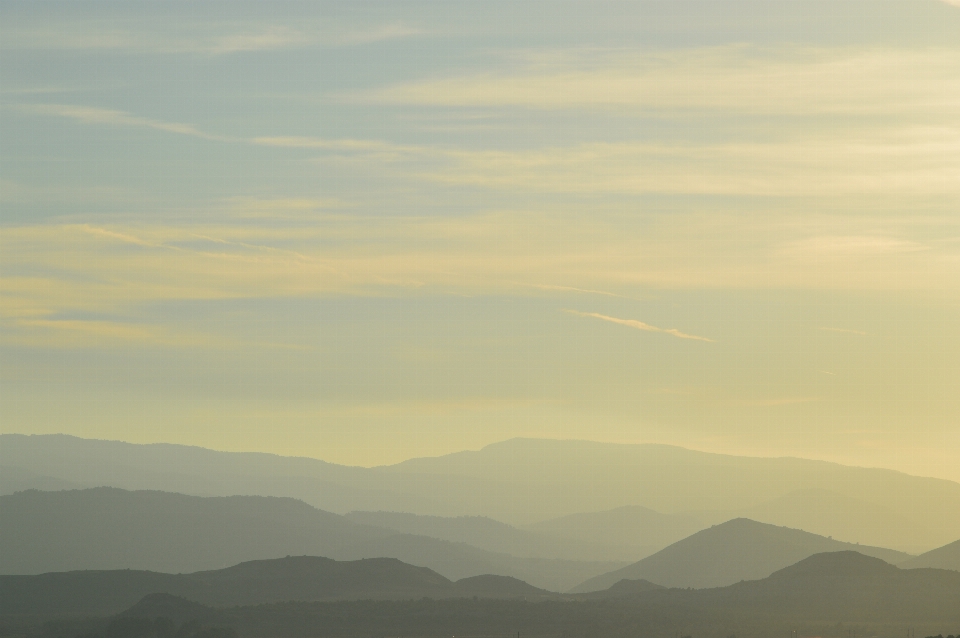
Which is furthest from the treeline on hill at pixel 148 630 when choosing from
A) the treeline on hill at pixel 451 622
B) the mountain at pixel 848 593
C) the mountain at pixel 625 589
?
the mountain at pixel 625 589

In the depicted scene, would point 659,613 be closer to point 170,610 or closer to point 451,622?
point 451,622

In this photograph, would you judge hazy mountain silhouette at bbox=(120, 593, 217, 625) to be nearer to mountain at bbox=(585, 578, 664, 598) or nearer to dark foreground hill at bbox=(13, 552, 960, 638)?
dark foreground hill at bbox=(13, 552, 960, 638)

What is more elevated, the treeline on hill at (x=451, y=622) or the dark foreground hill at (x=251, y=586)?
the dark foreground hill at (x=251, y=586)

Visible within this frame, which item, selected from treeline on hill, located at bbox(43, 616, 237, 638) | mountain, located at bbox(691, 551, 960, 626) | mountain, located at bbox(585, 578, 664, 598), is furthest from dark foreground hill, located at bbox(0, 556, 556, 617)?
treeline on hill, located at bbox(43, 616, 237, 638)

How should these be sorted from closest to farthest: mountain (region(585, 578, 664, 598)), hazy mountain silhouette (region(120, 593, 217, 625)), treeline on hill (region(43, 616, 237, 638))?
treeline on hill (region(43, 616, 237, 638))
hazy mountain silhouette (region(120, 593, 217, 625))
mountain (region(585, 578, 664, 598))

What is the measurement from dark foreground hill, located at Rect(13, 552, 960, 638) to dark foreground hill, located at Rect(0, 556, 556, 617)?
967 inches

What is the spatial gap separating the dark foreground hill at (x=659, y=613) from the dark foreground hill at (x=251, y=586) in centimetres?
2457

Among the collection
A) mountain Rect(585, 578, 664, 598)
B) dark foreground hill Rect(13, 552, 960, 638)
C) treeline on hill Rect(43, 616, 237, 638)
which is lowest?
treeline on hill Rect(43, 616, 237, 638)

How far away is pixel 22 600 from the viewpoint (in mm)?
154125

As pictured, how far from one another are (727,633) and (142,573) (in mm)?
92132

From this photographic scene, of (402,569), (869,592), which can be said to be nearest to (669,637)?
(869,592)

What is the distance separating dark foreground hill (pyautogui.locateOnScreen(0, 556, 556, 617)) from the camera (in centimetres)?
15462

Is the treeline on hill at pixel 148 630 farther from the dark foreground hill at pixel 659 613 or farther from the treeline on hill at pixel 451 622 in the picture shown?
the dark foreground hill at pixel 659 613

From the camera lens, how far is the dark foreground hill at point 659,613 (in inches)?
4579
